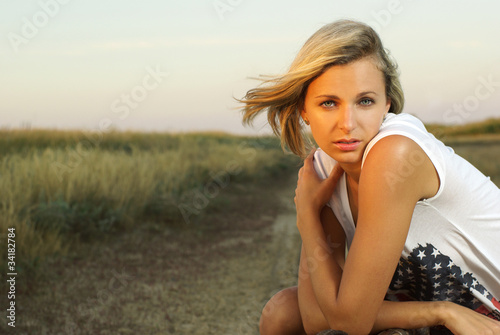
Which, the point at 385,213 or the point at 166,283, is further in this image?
the point at 166,283

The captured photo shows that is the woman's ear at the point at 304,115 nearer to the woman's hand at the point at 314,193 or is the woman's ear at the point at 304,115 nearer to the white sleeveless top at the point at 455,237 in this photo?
the woman's hand at the point at 314,193

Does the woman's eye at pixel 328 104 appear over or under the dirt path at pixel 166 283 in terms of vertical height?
over

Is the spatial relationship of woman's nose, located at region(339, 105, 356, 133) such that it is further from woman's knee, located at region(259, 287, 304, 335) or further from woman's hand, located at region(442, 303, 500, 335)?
woman's knee, located at region(259, 287, 304, 335)

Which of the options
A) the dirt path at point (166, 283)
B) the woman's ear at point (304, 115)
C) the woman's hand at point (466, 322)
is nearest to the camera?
the woman's hand at point (466, 322)

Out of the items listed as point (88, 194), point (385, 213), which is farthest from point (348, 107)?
point (88, 194)

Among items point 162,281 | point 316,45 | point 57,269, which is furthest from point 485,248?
point 57,269

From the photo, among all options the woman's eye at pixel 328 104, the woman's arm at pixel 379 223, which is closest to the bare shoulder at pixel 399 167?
the woman's arm at pixel 379 223

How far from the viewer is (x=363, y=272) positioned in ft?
5.53

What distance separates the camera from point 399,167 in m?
1.64

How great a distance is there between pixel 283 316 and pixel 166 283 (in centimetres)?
258

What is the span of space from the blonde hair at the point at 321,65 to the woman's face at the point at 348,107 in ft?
0.14

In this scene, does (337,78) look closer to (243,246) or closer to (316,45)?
(316,45)

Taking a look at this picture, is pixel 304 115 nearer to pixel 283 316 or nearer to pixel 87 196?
pixel 283 316

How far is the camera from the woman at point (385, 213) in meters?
1.67
